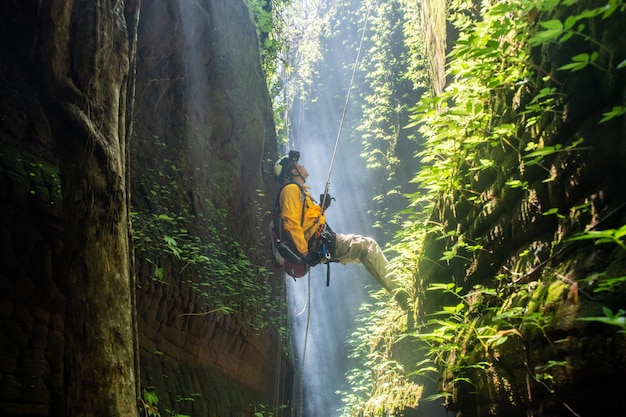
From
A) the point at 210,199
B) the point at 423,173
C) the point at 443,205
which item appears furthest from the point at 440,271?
the point at 210,199

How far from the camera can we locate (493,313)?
2.72 metres

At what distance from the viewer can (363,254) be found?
7.15 metres

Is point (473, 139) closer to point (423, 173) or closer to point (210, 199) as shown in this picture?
point (423, 173)

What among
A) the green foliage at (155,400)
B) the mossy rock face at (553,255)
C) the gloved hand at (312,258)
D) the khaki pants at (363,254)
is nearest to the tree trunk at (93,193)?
the green foliage at (155,400)

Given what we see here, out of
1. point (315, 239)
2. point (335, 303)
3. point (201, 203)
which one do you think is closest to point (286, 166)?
point (315, 239)

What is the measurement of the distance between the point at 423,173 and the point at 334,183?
61.4 ft

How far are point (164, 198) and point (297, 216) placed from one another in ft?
7.11

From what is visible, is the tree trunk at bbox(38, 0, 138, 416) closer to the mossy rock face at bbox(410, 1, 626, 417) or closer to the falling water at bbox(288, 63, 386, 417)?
the mossy rock face at bbox(410, 1, 626, 417)

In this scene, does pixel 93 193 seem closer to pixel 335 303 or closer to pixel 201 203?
pixel 201 203

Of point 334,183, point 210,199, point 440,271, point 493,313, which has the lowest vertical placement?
point 493,313

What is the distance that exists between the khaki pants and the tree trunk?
4.71 m

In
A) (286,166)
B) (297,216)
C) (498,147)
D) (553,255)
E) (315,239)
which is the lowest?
(553,255)

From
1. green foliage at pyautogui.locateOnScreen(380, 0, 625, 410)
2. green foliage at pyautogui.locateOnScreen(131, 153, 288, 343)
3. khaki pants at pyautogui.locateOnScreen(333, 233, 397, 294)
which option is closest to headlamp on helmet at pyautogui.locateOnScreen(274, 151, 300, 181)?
khaki pants at pyautogui.locateOnScreen(333, 233, 397, 294)

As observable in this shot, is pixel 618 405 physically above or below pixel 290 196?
below
